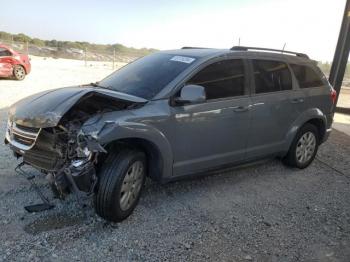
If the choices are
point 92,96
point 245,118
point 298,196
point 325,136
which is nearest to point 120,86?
point 92,96

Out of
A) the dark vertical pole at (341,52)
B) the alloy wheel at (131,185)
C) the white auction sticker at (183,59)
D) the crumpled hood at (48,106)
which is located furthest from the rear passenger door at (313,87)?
the dark vertical pole at (341,52)

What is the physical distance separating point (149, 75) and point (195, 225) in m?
1.81

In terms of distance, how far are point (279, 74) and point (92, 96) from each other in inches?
114

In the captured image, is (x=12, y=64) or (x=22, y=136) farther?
(x=12, y=64)

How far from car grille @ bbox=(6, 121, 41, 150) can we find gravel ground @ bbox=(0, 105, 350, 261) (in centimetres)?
68

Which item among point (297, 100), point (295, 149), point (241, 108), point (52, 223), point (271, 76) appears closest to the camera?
point (52, 223)

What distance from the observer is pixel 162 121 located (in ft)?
13.9

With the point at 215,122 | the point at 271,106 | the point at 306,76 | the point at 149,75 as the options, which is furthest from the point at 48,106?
the point at 306,76

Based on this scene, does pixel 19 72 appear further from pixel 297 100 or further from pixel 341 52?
pixel 297 100

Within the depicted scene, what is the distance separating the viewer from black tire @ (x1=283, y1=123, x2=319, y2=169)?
614 centimetres

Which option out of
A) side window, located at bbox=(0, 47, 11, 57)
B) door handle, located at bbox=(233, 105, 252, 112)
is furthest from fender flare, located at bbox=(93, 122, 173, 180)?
side window, located at bbox=(0, 47, 11, 57)

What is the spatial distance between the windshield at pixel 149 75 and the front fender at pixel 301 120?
6.69ft

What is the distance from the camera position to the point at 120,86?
15.9ft

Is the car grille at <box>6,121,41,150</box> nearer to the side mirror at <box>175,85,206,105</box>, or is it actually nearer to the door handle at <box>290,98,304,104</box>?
the side mirror at <box>175,85,206,105</box>
